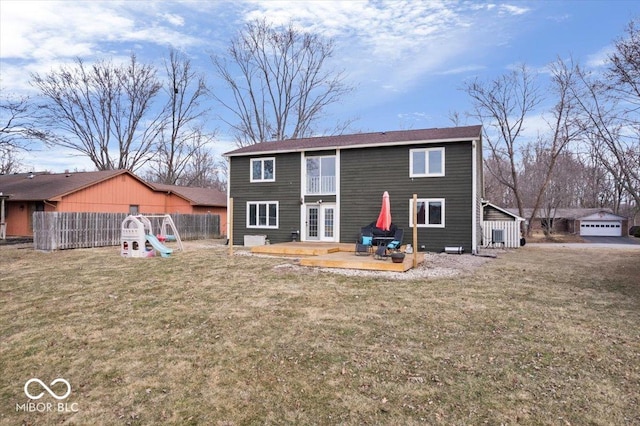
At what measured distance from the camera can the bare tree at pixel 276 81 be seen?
34.7 meters

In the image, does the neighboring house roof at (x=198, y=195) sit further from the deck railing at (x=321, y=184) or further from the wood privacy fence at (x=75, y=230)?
the deck railing at (x=321, y=184)

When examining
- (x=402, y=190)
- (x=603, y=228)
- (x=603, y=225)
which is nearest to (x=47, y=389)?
(x=402, y=190)

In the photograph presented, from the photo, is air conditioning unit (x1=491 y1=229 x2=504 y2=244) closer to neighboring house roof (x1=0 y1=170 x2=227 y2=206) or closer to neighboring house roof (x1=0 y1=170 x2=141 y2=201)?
neighboring house roof (x1=0 y1=170 x2=227 y2=206)

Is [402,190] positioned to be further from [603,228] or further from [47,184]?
[603,228]

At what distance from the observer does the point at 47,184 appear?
23734mm

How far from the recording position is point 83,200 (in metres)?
22.3

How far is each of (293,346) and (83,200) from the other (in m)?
22.1

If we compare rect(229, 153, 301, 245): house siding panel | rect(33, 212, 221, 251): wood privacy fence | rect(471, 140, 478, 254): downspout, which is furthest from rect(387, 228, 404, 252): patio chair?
rect(33, 212, 221, 251): wood privacy fence

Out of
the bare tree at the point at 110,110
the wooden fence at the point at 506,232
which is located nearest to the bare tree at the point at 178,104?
the bare tree at the point at 110,110

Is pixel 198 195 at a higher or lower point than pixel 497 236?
higher

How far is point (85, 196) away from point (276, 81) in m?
19.9

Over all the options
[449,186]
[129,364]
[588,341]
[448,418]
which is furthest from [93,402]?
[449,186]

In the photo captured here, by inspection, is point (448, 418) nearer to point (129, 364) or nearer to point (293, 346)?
point (293, 346)

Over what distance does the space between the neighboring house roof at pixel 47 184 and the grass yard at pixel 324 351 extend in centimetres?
1479
